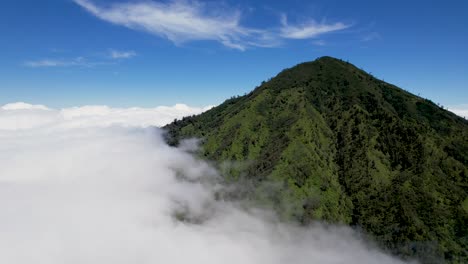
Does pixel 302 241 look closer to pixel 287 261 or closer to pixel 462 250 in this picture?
pixel 287 261

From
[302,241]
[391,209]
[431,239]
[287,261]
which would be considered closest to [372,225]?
[391,209]

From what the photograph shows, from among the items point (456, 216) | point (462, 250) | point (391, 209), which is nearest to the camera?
point (462, 250)

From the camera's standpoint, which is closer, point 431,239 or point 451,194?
point 431,239

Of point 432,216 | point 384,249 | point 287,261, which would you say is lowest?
point 287,261

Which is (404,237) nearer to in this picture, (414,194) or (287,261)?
(414,194)

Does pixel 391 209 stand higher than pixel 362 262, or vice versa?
pixel 391 209

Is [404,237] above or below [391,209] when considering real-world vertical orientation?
below

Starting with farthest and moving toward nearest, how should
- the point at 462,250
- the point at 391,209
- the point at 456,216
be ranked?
the point at 391,209 < the point at 456,216 < the point at 462,250

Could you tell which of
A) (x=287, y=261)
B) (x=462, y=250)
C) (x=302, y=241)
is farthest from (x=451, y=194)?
(x=287, y=261)

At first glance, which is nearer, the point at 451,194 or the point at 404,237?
the point at 404,237
